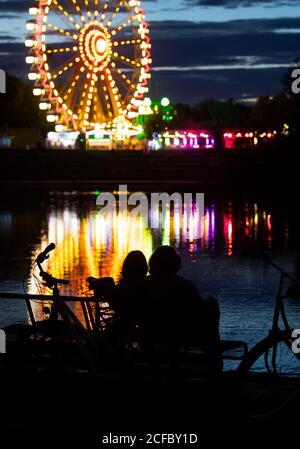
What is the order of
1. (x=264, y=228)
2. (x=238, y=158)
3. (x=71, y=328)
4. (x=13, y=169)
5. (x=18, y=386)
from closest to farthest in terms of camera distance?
1. (x=71, y=328)
2. (x=18, y=386)
3. (x=264, y=228)
4. (x=238, y=158)
5. (x=13, y=169)

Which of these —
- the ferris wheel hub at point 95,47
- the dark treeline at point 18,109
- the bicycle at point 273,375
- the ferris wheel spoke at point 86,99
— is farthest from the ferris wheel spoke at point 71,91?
the bicycle at point 273,375

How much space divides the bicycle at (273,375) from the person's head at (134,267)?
0.92 m

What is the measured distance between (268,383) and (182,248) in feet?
40.6

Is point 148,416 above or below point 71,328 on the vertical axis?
below

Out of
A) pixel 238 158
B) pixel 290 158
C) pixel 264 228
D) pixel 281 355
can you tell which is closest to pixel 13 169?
pixel 238 158

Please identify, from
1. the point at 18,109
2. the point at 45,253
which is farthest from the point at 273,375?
the point at 18,109

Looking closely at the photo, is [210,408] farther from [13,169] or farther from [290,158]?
[13,169]

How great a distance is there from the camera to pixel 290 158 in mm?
46062

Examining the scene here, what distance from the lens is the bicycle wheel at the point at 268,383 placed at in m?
6.66

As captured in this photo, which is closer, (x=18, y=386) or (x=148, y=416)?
(x=148, y=416)

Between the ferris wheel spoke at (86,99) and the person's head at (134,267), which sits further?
the ferris wheel spoke at (86,99)

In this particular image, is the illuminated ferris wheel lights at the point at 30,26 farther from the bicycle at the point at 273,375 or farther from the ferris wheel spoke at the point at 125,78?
the bicycle at the point at 273,375
